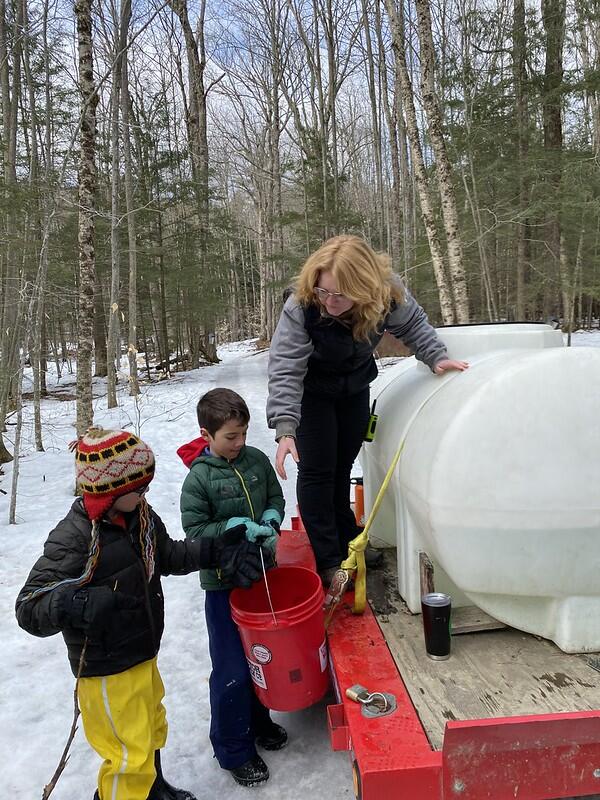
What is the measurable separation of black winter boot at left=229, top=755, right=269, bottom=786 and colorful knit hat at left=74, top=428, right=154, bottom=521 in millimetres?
1270

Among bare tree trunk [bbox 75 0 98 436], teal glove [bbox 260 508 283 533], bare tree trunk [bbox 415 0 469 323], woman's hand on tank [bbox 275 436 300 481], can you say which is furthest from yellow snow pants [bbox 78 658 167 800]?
bare tree trunk [bbox 415 0 469 323]

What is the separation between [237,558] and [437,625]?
830 millimetres

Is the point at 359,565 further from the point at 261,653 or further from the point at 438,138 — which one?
the point at 438,138

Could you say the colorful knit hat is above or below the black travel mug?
above

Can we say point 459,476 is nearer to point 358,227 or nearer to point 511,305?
point 358,227

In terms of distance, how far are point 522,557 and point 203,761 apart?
5.41ft

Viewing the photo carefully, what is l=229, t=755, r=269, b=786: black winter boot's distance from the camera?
90.1 inches

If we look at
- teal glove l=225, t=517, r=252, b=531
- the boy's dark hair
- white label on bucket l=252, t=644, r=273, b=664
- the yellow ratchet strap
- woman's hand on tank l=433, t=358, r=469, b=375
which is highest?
woman's hand on tank l=433, t=358, r=469, b=375

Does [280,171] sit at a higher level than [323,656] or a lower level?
higher

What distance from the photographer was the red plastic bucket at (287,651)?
2.14 m

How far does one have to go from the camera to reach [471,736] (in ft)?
5.33

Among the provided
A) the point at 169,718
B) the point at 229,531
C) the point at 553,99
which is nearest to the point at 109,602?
the point at 229,531

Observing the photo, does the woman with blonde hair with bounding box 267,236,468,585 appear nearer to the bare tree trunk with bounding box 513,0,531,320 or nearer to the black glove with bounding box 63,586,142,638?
the black glove with bounding box 63,586,142,638

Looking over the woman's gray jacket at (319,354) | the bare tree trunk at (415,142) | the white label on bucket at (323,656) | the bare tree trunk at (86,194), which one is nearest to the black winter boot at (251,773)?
the white label on bucket at (323,656)
